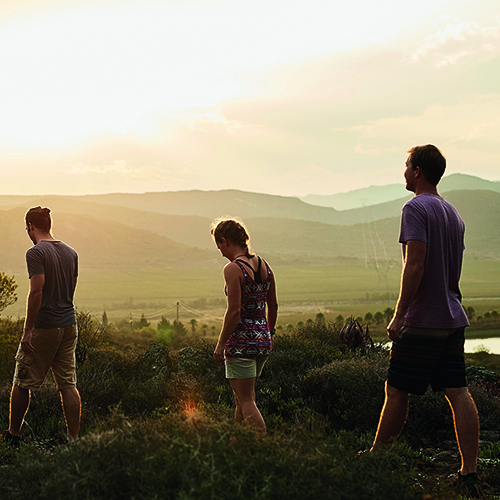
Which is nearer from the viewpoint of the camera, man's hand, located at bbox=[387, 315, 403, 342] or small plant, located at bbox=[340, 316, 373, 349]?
man's hand, located at bbox=[387, 315, 403, 342]

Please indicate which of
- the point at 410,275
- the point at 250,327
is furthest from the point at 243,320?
the point at 410,275

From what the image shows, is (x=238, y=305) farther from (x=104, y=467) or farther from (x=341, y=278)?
Result: (x=341, y=278)

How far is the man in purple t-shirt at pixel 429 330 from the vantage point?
12.4 ft

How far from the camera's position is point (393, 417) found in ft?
12.7

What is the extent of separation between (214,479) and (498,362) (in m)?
14.9

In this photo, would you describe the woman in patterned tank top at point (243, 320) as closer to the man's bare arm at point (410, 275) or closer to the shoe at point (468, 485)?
the man's bare arm at point (410, 275)

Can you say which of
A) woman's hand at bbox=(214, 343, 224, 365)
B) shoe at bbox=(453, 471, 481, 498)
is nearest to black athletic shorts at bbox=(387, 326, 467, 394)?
shoe at bbox=(453, 471, 481, 498)

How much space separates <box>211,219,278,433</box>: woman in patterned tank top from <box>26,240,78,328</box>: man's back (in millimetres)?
1552

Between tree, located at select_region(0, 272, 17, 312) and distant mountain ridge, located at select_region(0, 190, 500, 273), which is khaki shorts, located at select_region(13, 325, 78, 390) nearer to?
tree, located at select_region(0, 272, 17, 312)

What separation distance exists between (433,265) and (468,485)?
153 centimetres

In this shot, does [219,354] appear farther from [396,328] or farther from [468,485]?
[468,485]

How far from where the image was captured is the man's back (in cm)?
474

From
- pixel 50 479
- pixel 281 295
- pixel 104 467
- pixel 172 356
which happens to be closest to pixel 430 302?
pixel 104 467

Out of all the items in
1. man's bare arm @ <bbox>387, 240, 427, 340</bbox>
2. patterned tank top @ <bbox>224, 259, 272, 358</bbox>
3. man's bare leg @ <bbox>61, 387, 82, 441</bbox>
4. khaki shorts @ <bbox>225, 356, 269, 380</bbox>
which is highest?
man's bare arm @ <bbox>387, 240, 427, 340</bbox>
